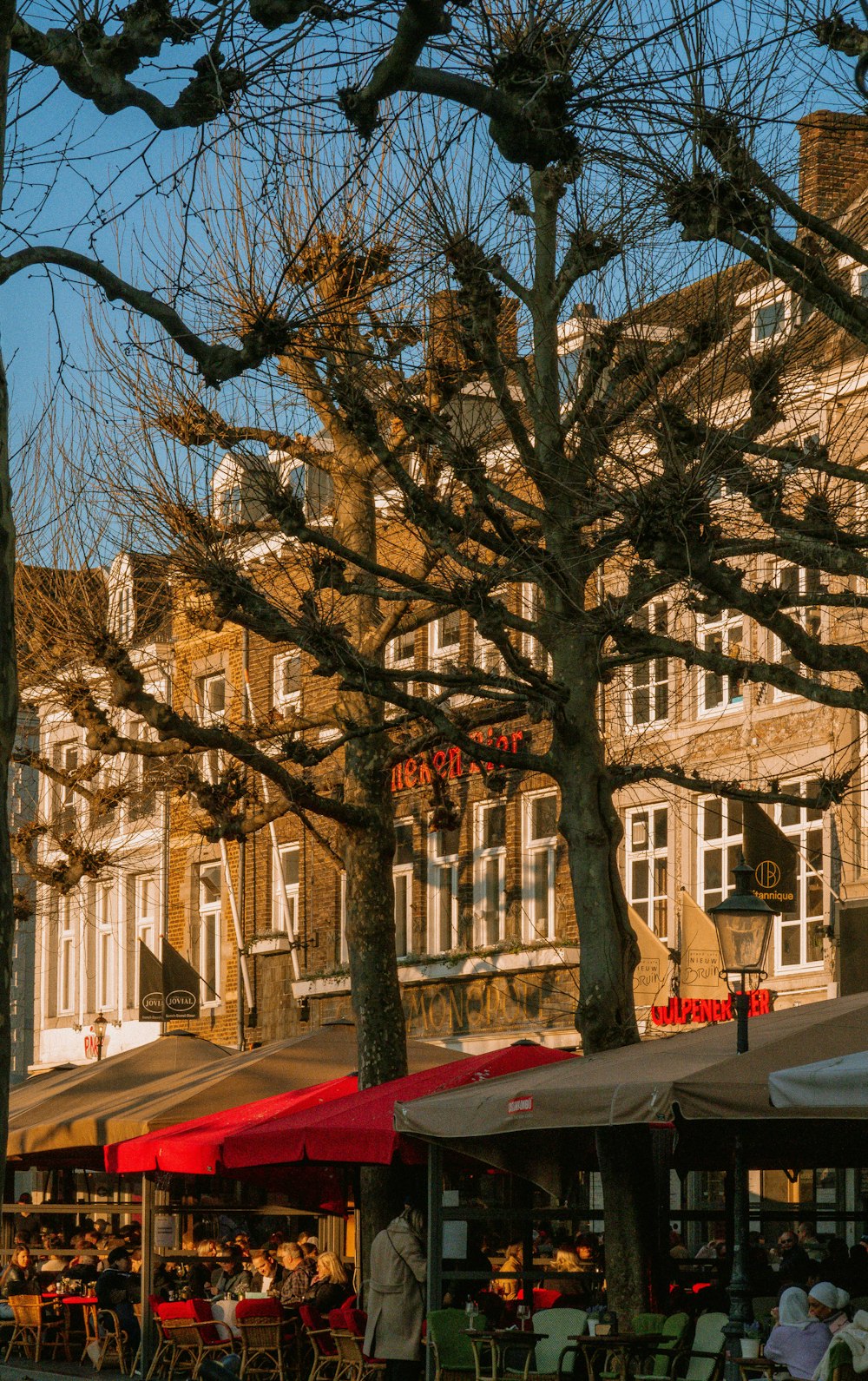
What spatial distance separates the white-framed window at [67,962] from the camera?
1686 inches

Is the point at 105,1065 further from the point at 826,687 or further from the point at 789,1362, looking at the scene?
the point at 826,687

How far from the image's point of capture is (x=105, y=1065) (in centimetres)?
2341

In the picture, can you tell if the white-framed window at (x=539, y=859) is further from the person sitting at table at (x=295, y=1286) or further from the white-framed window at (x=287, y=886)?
the person sitting at table at (x=295, y=1286)

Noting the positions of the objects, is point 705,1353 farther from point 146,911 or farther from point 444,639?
point 146,911

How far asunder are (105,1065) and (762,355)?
13929 millimetres

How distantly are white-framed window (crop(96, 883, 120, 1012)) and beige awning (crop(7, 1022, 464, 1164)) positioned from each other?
16755 mm

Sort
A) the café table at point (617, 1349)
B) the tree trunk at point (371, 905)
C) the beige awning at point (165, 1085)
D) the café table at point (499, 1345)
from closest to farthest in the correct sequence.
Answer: the café table at point (617, 1349)
the café table at point (499, 1345)
the tree trunk at point (371, 905)
the beige awning at point (165, 1085)

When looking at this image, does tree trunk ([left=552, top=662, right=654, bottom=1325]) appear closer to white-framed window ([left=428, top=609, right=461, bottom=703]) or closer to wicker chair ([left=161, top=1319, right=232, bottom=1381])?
wicker chair ([left=161, top=1319, right=232, bottom=1381])

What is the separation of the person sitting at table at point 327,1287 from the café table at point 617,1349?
411cm

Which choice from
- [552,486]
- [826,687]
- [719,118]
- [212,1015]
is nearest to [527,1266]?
[552,486]

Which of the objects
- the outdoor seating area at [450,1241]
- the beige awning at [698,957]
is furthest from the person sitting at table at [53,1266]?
the beige awning at [698,957]

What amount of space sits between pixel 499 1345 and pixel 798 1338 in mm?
3078

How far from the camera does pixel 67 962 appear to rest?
4341cm

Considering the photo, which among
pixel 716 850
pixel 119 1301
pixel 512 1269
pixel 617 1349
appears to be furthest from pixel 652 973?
pixel 617 1349
